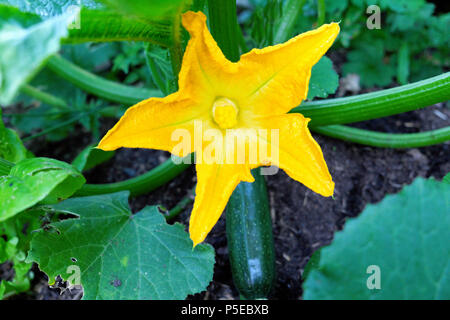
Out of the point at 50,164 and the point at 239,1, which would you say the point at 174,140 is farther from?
the point at 239,1

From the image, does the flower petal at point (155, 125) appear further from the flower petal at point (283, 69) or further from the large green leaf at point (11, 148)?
the large green leaf at point (11, 148)

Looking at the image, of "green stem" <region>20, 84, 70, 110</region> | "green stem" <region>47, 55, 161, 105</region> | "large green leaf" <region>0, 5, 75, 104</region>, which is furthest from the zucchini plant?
"green stem" <region>20, 84, 70, 110</region>

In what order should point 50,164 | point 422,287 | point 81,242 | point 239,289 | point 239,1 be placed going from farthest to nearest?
1. point 239,1
2. point 239,289
3. point 81,242
4. point 50,164
5. point 422,287

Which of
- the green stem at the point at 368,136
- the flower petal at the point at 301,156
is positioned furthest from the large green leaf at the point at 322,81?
the flower petal at the point at 301,156

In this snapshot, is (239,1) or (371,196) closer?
(371,196)

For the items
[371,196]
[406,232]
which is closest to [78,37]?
[406,232]

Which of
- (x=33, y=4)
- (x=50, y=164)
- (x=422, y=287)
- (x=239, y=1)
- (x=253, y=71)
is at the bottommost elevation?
(x=422, y=287)

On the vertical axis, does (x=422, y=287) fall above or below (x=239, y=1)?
below
